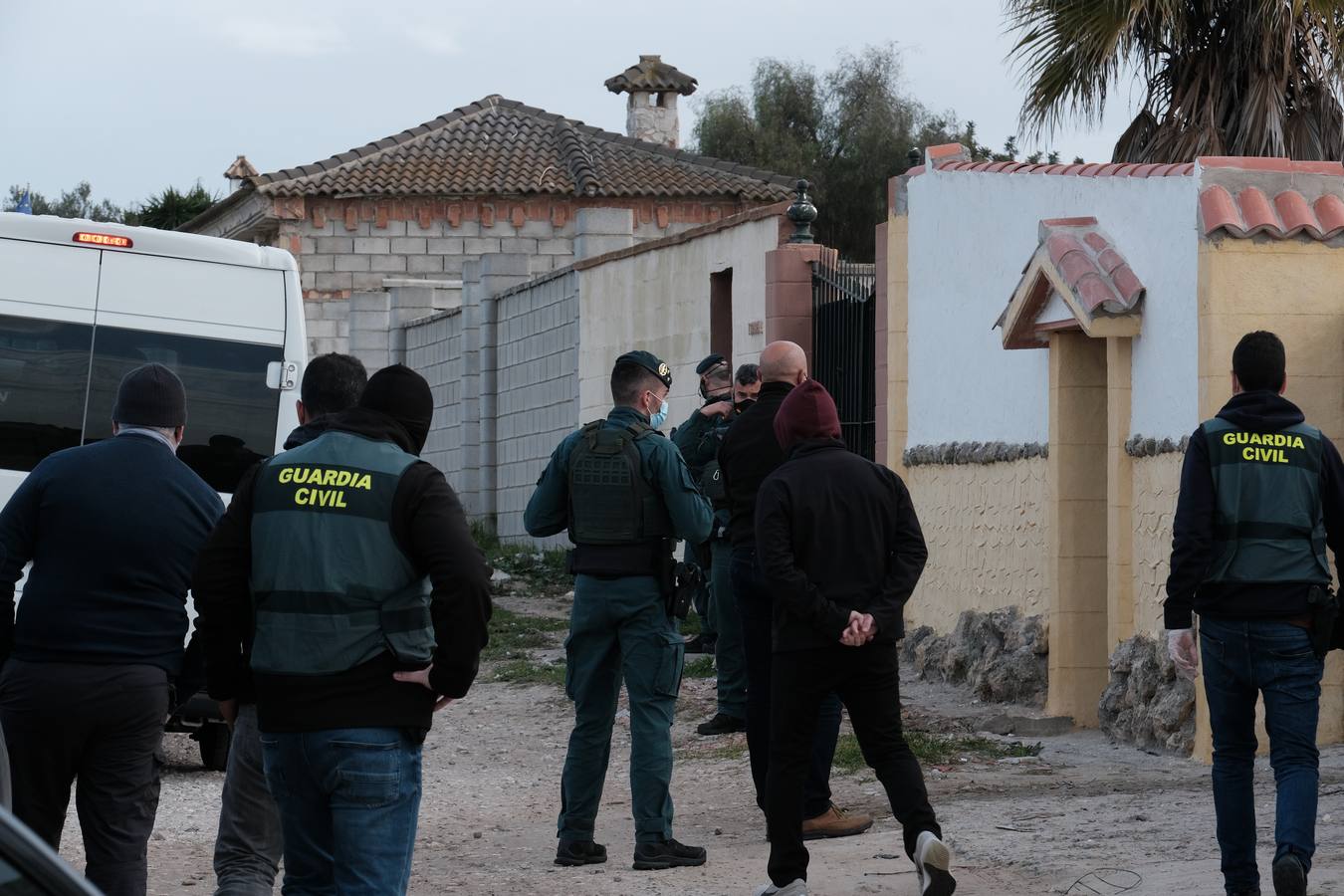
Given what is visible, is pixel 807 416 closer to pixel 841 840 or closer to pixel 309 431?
pixel 309 431

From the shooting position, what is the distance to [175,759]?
10.3 meters

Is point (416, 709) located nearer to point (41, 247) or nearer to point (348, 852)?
point (348, 852)

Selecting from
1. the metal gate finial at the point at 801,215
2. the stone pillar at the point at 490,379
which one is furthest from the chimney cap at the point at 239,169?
the metal gate finial at the point at 801,215

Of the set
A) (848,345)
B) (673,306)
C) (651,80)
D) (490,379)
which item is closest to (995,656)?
(848,345)

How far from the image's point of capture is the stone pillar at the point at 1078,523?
10516 millimetres

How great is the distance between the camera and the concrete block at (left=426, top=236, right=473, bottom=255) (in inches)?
1258

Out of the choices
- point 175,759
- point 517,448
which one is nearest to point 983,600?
point 175,759

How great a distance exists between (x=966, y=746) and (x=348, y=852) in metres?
6.01

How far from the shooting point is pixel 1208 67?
749 inches

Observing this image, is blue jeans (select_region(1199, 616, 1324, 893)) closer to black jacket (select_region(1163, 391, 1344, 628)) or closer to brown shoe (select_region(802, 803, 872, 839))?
black jacket (select_region(1163, 391, 1344, 628))

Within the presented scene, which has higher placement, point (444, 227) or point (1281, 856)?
point (444, 227)

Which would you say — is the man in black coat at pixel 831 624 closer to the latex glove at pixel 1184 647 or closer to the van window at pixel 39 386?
the latex glove at pixel 1184 647

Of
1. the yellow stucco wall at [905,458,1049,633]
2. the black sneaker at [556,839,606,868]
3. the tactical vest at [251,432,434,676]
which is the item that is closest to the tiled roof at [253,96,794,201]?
the yellow stucco wall at [905,458,1049,633]

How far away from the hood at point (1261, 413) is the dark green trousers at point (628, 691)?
2.30 m
